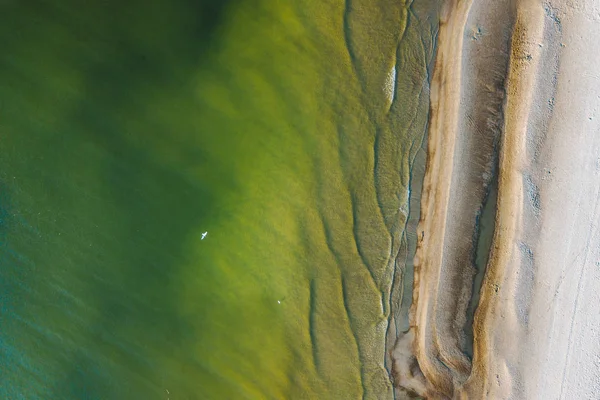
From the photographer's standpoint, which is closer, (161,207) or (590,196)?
(590,196)

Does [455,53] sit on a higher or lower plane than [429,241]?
higher

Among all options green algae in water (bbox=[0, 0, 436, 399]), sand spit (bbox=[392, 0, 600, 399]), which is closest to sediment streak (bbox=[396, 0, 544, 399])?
sand spit (bbox=[392, 0, 600, 399])

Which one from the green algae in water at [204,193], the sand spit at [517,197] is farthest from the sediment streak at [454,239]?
the green algae in water at [204,193]

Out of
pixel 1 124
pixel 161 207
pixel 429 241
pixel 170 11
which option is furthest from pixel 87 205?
pixel 429 241

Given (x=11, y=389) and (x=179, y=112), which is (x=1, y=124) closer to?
(x=179, y=112)

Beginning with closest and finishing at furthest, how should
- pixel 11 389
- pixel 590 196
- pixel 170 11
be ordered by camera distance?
pixel 590 196
pixel 170 11
pixel 11 389

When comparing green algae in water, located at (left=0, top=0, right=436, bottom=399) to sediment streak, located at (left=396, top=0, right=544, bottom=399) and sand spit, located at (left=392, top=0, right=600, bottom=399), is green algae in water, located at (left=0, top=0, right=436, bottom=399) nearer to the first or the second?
sediment streak, located at (left=396, top=0, right=544, bottom=399)
